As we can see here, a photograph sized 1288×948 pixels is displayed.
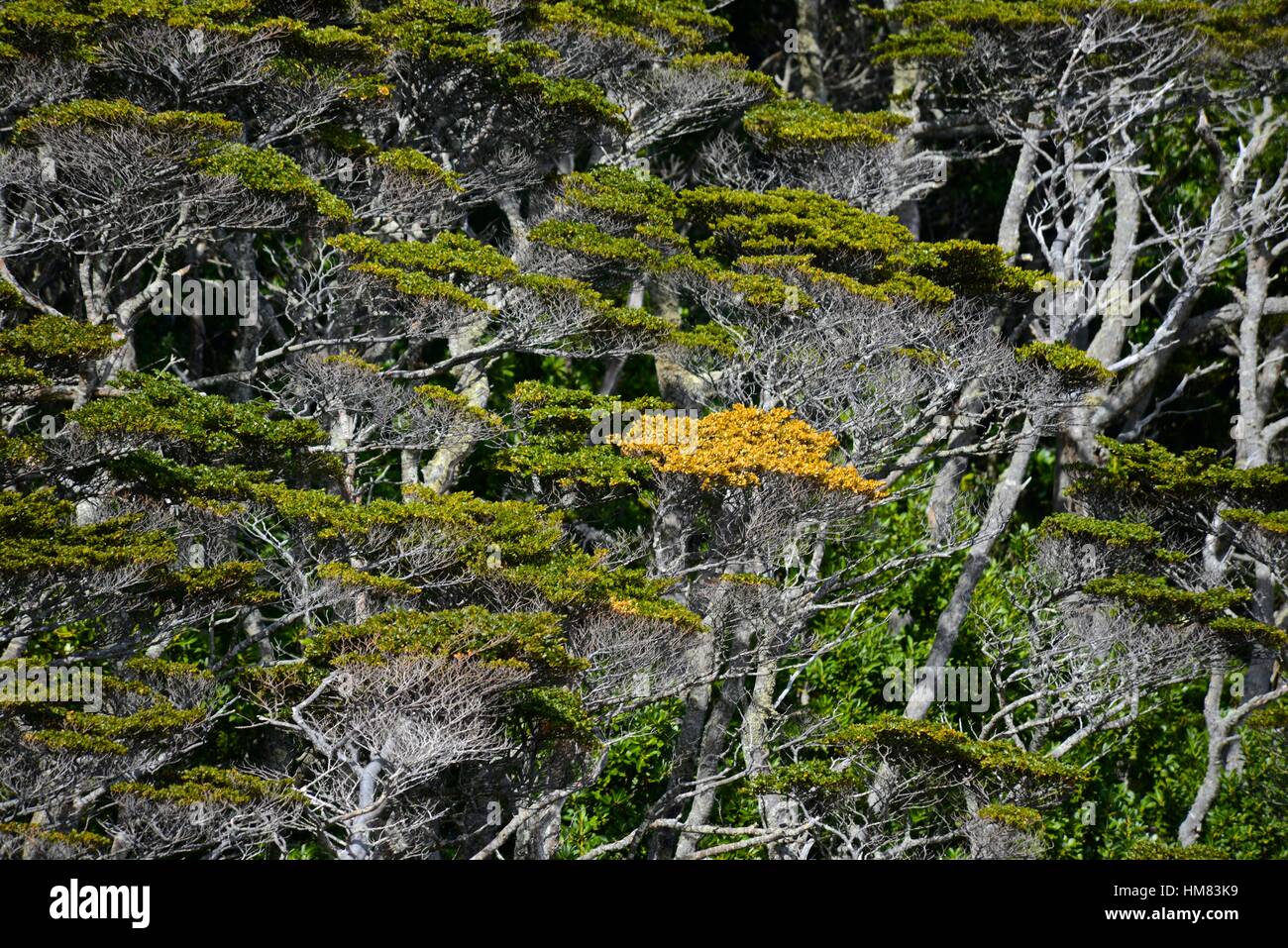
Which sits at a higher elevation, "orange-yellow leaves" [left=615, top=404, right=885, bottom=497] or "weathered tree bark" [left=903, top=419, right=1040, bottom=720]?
"orange-yellow leaves" [left=615, top=404, right=885, bottom=497]

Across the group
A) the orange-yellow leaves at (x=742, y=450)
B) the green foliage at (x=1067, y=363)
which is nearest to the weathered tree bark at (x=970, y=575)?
the green foliage at (x=1067, y=363)

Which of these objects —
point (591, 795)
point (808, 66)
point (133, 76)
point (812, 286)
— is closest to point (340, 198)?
point (133, 76)

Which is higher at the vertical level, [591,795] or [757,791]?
[757,791]

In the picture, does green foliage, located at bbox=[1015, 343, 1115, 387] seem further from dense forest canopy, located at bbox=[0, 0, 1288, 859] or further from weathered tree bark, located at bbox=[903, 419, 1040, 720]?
weathered tree bark, located at bbox=[903, 419, 1040, 720]

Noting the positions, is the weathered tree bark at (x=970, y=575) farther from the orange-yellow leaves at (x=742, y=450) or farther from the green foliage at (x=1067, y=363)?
the orange-yellow leaves at (x=742, y=450)

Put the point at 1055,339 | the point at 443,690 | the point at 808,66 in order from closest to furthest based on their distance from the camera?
the point at 443,690 < the point at 1055,339 < the point at 808,66

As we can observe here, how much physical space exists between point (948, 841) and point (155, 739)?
8.04 metres

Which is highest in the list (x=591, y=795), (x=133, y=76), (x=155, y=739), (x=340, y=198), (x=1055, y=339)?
(x=133, y=76)

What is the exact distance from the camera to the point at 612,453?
57.1ft

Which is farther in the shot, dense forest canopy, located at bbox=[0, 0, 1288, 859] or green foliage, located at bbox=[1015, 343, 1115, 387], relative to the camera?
green foliage, located at bbox=[1015, 343, 1115, 387]

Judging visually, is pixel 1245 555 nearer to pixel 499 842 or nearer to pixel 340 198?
pixel 499 842

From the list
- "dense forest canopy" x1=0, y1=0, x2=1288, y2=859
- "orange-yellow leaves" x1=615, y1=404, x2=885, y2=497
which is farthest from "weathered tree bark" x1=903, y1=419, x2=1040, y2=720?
"orange-yellow leaves" x1=615, y1=404, x2=885, y2=497

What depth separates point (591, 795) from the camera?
18.6 meters

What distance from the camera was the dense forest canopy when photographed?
14805mm
